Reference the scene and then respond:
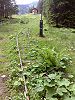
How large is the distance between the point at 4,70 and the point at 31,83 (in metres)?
2.01

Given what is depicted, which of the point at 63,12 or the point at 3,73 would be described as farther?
the point at 63,12

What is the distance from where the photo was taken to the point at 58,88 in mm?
5238

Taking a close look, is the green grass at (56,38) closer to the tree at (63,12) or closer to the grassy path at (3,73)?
the grassy path at (3,73)

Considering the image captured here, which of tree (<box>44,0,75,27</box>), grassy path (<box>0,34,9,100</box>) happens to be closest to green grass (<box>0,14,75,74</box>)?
grassy path (<box>0,34,9,100</box>)

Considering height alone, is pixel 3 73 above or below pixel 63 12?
below

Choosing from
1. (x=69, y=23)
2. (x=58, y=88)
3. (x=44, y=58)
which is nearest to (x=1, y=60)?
(x=44, y=58)

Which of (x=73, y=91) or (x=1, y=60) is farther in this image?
(x=1, y=60)

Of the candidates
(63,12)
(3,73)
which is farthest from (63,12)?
(3,73)

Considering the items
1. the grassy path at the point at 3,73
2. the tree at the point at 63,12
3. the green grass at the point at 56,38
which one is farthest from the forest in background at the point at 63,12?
the grassy path at the point at 3,73

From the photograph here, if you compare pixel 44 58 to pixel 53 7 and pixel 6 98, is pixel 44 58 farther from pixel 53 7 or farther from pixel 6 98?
pixel 53 7

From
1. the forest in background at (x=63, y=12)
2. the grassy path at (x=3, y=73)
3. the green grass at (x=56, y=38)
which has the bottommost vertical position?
the green grass at (x=56, y=38)

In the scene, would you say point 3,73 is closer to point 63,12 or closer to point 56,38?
point 56,38

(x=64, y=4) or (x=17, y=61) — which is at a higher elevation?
(x=64, y=4)

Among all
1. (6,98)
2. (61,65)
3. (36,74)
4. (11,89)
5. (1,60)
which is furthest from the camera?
(1,60)
